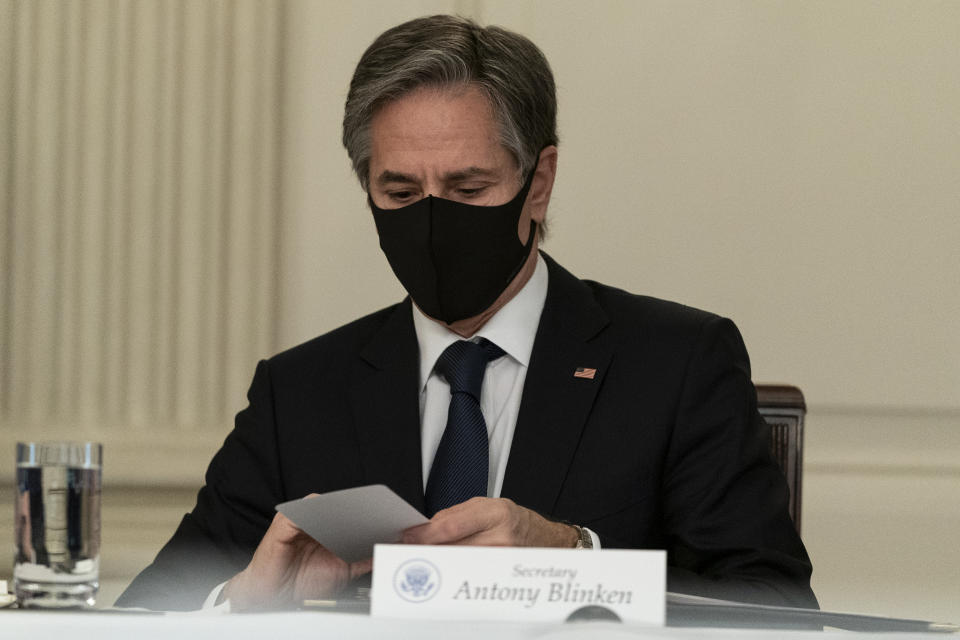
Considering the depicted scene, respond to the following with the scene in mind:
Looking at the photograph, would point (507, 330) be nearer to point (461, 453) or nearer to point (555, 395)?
point (555, 395)

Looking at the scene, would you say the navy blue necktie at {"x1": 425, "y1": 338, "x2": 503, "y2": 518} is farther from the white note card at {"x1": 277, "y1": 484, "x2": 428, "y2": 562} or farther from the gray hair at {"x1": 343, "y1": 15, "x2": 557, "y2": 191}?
the white note card at {"x1": 277, "y1": 484, "x2": 428, "y2": 562}

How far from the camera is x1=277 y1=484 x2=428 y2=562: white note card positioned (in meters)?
1.30

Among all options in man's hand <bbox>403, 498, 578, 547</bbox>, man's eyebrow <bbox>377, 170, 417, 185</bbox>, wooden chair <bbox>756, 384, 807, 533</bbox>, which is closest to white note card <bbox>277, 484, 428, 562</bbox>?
man's hand <bbox>403, 498, 578, 547</bbox>

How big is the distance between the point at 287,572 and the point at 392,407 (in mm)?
553

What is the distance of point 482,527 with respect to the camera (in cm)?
149

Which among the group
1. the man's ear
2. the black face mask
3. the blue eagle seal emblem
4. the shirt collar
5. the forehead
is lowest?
the blue eagle seal emblem

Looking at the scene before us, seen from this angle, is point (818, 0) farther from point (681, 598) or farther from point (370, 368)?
point (681, 598)

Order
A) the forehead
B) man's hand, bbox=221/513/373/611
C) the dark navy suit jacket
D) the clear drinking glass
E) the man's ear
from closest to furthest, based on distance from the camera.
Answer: the clear drinking glass → man's hand, bbox=221/513/373/611 → the dark navy suit jacket → the forehead → the man's ear

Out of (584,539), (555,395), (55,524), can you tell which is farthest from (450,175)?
(55,524)

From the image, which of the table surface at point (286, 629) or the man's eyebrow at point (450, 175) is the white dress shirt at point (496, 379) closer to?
the man's eyebrow at point (450, 175)

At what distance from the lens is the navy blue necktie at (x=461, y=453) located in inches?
77.3

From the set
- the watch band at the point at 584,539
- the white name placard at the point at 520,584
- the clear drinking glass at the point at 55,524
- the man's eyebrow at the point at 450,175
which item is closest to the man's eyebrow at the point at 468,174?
the man's eyebrow at the point at 450,175

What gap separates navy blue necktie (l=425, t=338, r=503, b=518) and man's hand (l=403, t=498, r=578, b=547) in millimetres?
386

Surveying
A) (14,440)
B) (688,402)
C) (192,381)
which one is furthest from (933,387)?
(14,440)
